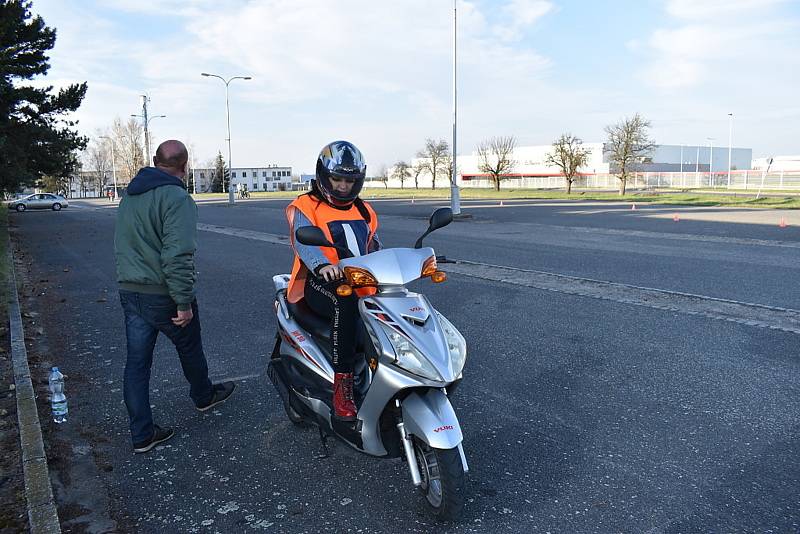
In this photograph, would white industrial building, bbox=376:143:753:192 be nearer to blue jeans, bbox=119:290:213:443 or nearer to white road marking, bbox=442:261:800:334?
white road marking, bbox=442:261:800:334

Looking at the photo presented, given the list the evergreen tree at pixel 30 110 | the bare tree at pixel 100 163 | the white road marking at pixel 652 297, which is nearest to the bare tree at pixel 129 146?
the bare tree at pixel 100 163

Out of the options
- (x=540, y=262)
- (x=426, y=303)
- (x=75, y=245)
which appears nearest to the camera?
(x=426, y=303)

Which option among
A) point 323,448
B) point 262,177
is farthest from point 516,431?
point 262,177

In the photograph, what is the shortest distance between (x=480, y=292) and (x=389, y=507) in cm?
592

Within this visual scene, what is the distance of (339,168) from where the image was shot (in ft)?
10.9

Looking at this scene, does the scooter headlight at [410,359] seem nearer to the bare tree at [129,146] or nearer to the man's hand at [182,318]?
the man's hand at [182,318]

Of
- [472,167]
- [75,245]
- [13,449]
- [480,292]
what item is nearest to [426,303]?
[13,449]

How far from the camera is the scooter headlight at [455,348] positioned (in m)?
2.92

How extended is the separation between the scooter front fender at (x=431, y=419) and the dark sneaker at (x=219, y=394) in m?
2.14

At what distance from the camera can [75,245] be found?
676 inches

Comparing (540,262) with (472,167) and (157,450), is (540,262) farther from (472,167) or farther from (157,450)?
(472,167)

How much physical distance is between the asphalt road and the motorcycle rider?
0.70 meters

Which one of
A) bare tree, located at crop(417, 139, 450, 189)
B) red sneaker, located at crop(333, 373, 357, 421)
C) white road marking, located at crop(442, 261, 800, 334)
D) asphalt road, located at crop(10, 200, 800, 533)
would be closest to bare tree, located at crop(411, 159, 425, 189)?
bare tree, located at crop(417, 139, 450, 189)

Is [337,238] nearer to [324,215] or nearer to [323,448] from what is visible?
[324,215]
